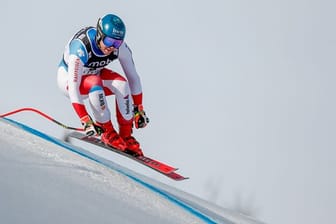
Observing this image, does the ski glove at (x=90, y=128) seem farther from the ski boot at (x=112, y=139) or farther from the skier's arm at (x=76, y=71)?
the ski boot at (x=112, y=139)

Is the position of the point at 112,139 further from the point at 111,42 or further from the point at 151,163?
the point at 111,42

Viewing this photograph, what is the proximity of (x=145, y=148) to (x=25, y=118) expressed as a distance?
7.66 feet

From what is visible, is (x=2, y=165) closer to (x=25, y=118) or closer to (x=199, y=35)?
(x=25, y=118)

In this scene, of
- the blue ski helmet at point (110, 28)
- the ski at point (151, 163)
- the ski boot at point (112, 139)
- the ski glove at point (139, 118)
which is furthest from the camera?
the ski glove at point (139, 118)

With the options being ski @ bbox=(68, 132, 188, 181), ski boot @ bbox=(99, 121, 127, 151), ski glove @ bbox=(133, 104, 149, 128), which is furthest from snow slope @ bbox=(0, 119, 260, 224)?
ski glove @ bbox=(133, 104, 149, 128)

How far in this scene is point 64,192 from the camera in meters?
3.13

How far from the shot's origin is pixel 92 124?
6816 millimetres

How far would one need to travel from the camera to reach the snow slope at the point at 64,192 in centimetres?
264

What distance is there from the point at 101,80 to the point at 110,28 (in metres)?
0.59

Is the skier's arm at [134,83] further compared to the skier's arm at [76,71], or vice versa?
the skier's arm at [134,83]

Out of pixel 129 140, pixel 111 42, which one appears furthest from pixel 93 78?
pixel 129 140

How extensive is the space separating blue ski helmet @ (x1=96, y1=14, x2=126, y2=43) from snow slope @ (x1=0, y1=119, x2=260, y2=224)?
2.09 metres

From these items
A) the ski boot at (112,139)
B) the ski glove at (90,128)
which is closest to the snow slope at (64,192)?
the ski glove at (90,128)

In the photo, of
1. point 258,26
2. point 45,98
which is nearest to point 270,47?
point 258,26
